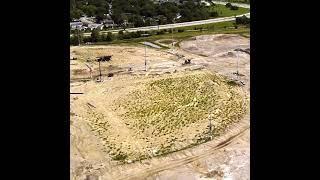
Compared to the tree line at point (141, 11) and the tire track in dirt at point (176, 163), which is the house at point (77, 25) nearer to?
the tree line at point (141, 11)

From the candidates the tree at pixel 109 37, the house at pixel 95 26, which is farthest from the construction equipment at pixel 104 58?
the house at pixel 95 26

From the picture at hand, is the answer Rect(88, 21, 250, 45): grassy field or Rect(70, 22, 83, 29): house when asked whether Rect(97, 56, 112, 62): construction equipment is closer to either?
Rect(88, 21, 250, 45): grassy field

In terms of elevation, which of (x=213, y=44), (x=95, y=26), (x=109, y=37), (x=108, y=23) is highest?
(x=108, y=23)

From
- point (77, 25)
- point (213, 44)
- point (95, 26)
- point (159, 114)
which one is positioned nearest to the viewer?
point (159, 114)

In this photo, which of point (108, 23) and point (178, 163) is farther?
point (108, 23)

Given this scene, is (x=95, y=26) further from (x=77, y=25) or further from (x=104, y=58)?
(x=104, y=58)

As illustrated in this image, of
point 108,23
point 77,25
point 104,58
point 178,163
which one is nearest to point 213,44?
point 104,58

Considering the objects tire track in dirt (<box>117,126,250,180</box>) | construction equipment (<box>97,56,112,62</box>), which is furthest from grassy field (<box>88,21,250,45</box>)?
tire track in dirt (<box>117,126,250,180</box>)
